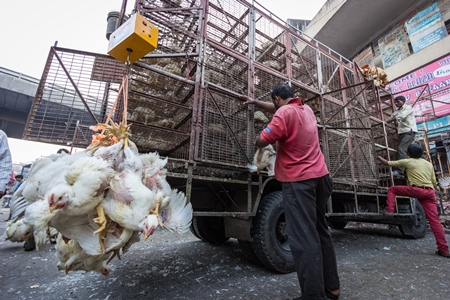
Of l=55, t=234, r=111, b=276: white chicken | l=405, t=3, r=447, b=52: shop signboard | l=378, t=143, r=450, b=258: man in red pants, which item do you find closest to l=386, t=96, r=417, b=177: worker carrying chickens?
l=378, t=143, r=450, b=258: man in red pants

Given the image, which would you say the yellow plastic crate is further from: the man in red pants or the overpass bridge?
the overpass bridge

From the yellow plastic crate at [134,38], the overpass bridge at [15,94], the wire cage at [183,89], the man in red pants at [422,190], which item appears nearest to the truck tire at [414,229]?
the man in red pants at [422,190]

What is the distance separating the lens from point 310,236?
6.55 feet

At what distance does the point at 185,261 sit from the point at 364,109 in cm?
664

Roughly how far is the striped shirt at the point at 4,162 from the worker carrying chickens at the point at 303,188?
9.81ft

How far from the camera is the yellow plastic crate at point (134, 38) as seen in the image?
1.88 metres

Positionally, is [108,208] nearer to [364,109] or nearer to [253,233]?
[253,233]

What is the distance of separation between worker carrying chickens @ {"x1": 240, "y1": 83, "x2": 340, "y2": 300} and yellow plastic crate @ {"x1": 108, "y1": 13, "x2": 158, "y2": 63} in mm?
1381

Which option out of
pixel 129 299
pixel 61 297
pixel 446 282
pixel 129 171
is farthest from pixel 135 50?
pixel 446 282

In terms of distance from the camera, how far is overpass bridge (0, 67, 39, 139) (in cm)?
1042

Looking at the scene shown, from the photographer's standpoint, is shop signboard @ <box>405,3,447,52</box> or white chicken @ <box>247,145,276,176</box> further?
shop signboard @ <box>405,3,447,52</box>

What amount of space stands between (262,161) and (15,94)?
533 inches

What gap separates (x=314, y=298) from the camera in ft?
6.10

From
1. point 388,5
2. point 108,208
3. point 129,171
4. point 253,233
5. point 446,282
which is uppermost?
point 388,5
